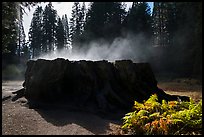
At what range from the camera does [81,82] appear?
12.6 metres

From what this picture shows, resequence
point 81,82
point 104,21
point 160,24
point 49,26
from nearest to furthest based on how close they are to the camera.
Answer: point 81,82 < point 104,21 < point 160,24 < point 49,26

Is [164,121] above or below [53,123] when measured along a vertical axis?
above

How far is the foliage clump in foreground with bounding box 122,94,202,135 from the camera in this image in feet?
21.2

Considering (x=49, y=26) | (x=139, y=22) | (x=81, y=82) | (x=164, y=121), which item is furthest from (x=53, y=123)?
(x=49, y=26)

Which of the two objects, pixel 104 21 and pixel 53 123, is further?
pixel 104 21

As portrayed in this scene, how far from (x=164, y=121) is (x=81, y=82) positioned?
6.41m

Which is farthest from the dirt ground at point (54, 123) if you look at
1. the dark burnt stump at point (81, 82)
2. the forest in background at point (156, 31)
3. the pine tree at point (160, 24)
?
the pine tree at point (160, 24)

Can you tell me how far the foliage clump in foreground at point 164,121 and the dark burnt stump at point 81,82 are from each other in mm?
4391

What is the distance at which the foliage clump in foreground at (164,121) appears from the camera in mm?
6460

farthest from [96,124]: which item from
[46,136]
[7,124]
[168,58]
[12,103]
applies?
[168,58]

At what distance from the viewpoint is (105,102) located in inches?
449

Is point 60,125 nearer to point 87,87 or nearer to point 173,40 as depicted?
point 87,87

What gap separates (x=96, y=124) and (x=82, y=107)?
238cm

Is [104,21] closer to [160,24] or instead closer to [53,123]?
[160,24]
